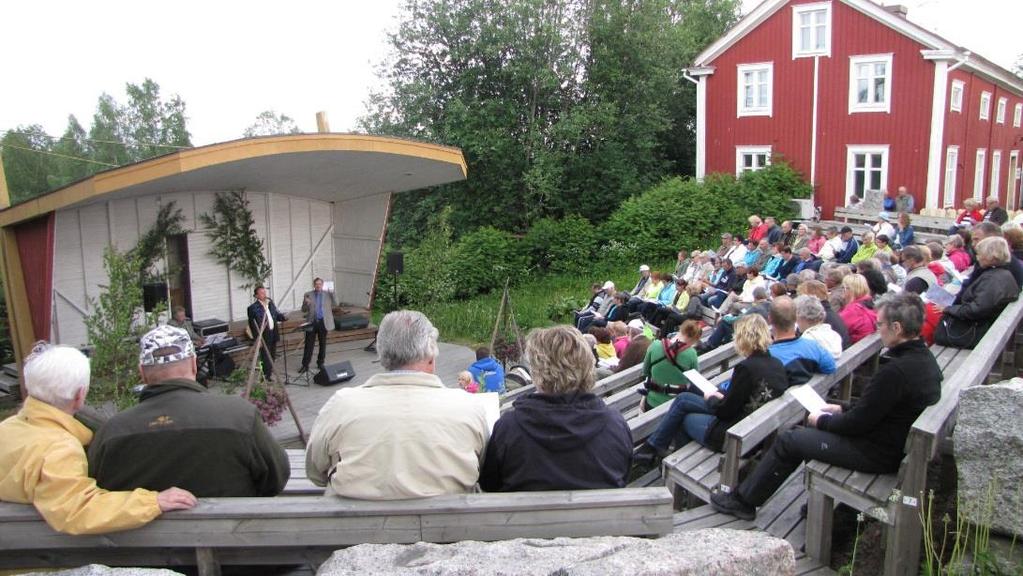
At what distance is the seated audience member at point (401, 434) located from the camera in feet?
8.76

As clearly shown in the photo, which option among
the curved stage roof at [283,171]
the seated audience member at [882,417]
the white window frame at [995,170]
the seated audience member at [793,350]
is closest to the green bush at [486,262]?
the curved stage roof at [283,171]

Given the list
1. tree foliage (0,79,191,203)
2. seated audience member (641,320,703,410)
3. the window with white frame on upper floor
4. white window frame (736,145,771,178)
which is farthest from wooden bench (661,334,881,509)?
tree foliage (0,79,191,203)

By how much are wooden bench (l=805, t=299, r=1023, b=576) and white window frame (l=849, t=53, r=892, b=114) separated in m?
20.1

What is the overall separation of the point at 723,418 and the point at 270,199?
41.0ft

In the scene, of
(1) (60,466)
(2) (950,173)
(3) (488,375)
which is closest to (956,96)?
(2) (950,173)

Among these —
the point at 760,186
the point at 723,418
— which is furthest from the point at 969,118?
the point at 723,418

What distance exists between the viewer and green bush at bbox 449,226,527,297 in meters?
22.6

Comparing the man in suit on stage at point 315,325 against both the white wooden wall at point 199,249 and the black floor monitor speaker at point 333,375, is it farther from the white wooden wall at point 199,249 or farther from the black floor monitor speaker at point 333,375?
the white wooden wall at point 199,249

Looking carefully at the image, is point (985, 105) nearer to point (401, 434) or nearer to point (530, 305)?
point (530, 305)

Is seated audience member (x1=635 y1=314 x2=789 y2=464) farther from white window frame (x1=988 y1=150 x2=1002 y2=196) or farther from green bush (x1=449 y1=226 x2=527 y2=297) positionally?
white window frame (x1=988 y1=150 x2=1002 y2=196)

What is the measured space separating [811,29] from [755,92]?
2410 mm

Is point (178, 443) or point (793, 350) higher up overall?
point (178, 443)

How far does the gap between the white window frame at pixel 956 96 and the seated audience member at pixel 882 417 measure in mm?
20978

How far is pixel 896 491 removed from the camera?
3186 mm
